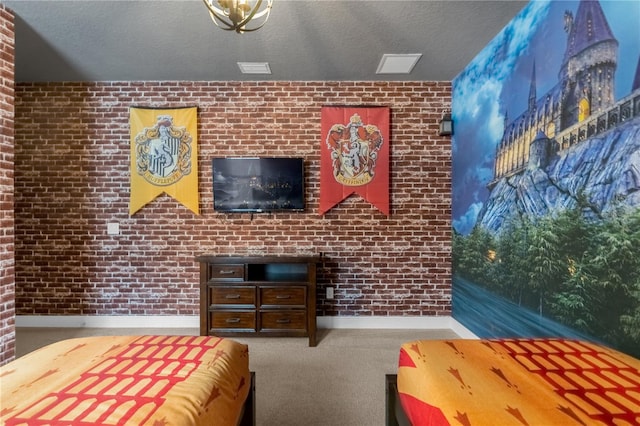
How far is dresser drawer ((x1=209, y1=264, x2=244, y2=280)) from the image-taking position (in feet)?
11.1

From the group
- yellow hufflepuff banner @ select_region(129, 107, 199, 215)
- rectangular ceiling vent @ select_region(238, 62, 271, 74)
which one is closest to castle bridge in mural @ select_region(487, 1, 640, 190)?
rectangular ceiling vent @ select_region(238, 62, 271, 74)

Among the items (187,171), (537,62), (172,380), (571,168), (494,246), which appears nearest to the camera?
(172,380)

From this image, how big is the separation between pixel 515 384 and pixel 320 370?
1879mm

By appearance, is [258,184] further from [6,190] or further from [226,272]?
[6,190]

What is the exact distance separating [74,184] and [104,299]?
1.41 metres

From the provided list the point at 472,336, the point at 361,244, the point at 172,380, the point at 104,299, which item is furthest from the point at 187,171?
A: the point at 472,336

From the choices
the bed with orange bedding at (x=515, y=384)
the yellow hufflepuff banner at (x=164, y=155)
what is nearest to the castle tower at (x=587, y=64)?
the bed with orange bedding at (x=515, y=384)

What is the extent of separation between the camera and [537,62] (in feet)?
7.88

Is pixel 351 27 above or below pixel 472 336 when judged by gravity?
above

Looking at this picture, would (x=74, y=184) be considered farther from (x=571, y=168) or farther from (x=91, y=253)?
(x=571, y=168)

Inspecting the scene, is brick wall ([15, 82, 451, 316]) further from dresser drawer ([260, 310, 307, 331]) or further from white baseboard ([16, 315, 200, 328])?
dresser drawer ([260, 310, 307, 331])

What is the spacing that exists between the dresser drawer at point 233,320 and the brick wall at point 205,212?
690 mm

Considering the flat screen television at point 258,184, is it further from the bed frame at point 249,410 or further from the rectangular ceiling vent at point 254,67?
the bed frame at point 249,410

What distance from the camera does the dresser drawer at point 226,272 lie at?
337 cm
